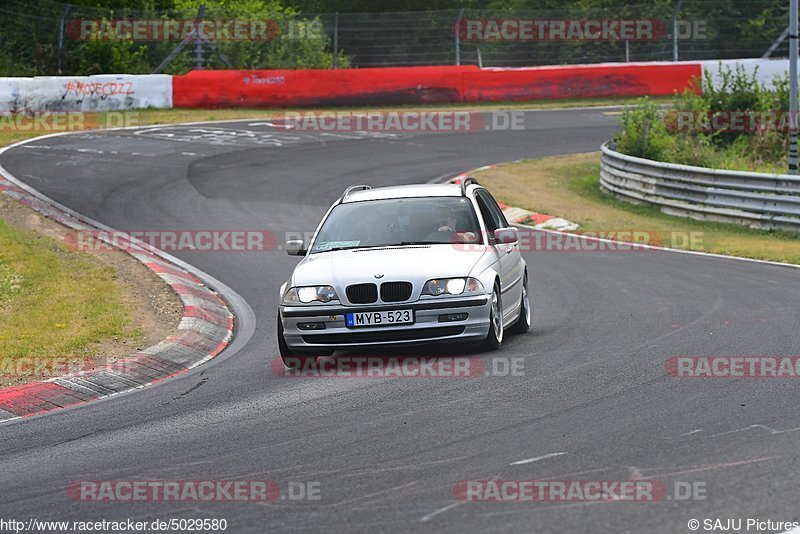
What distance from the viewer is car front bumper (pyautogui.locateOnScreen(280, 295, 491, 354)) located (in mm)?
9969

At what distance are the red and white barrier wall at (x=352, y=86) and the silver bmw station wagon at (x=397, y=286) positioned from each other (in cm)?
2342

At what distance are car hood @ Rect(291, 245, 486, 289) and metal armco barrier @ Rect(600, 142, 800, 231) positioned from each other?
12.2 metres

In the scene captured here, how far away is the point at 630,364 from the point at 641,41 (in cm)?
3586

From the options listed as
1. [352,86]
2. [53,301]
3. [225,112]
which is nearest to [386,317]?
[53,301]

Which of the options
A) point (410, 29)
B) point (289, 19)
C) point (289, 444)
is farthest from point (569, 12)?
point (289, 444)

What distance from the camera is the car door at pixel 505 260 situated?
435 inches
